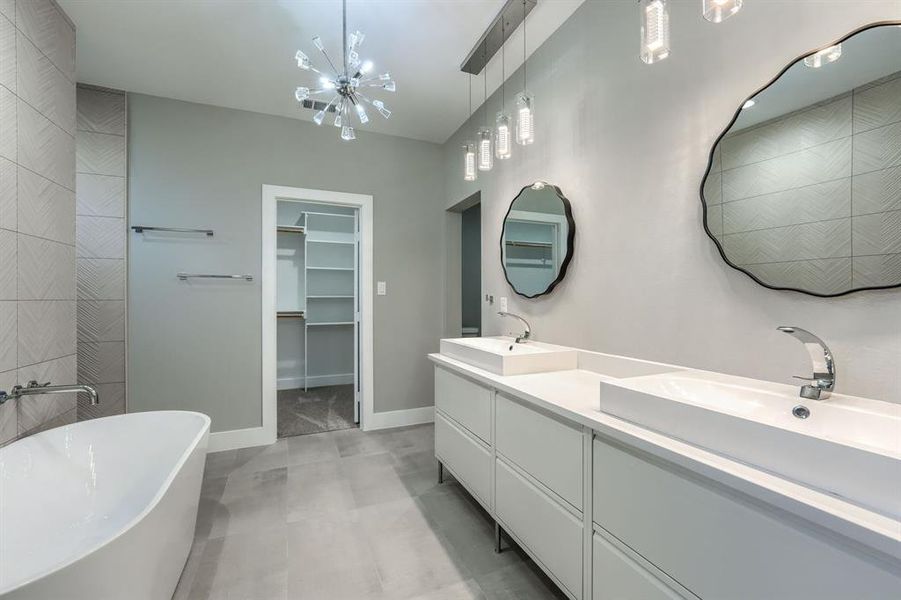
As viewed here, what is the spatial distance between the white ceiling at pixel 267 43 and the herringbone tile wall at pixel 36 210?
0.35 metres

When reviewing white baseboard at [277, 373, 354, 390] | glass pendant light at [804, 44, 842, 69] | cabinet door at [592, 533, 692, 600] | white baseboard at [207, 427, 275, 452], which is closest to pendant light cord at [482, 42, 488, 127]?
glass pendant light at [804, 44, 842, 69]

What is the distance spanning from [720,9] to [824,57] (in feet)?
1.12

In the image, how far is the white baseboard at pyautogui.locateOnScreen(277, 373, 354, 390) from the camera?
189 inches

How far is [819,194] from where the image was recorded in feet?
3.56

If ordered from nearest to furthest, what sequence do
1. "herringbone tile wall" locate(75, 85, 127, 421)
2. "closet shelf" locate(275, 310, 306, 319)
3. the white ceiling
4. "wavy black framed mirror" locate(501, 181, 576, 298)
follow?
the white ceiling
"wavy black framed mirror" locate(501, 181, 576, 298)
"herringbone tile wall" locate(75, 85, 127, 421)
"closet shelf" locate(275, 310, 306, 319)

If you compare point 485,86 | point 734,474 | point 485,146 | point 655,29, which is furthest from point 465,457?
point 485,86

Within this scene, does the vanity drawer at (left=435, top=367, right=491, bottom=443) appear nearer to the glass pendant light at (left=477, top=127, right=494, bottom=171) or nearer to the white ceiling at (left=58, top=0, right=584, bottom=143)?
the glass pendant light at (left=477, top=127, right=494, bottom=171)

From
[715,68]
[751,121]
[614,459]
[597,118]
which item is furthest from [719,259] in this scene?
[597,118]

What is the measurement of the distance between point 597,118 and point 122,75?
315cm

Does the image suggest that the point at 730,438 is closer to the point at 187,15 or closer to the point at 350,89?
the point at 350,89

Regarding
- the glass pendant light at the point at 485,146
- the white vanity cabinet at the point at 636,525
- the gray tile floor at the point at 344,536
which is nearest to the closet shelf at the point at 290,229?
the gray tile floor at the point at 344,536

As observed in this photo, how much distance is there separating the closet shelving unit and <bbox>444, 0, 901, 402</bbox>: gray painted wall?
319 cm

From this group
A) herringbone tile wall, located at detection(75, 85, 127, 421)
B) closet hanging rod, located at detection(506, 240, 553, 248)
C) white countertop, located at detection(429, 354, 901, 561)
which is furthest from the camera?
herringbone tile wall, located at detection(75, 85, 127, 421)

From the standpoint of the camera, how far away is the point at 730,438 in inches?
34.2
